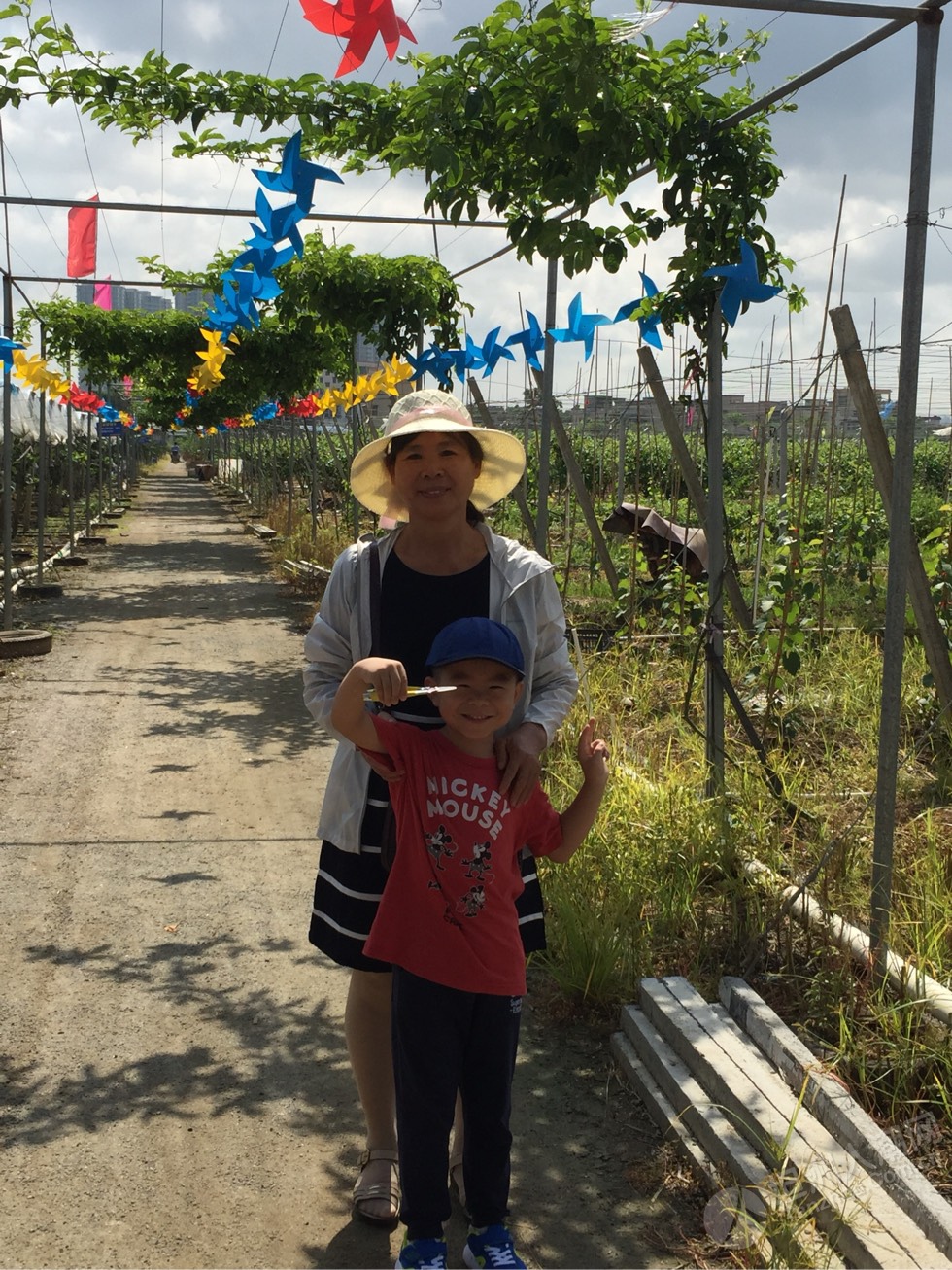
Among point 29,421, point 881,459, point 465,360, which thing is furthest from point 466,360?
point 29,421

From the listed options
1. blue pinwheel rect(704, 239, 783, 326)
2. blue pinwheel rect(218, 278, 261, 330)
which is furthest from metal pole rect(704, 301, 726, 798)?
blue pinwheel rect(218, 278, 261, 330)

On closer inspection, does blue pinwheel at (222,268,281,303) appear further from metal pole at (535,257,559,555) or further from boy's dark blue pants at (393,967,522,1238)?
boy's dark blue pants at (393,967,522,1238)

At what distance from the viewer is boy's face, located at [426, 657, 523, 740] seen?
90.4 inches

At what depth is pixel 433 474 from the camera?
251cm

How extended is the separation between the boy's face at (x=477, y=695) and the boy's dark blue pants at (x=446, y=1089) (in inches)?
19.7

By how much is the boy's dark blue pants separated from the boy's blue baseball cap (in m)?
0.62

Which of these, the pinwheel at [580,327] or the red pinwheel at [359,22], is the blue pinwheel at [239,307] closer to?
the pinwheel at [580,327]

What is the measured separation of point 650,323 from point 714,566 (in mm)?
1296

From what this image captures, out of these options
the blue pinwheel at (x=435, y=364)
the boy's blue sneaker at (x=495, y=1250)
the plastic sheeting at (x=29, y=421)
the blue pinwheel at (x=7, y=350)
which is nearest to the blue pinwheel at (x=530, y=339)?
the blue pinwheel at (x=435, y=364)

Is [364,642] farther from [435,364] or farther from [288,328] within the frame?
[288,328]

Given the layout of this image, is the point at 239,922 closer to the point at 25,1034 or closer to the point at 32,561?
the point at 25,1034

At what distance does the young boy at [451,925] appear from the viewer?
2.30 metres

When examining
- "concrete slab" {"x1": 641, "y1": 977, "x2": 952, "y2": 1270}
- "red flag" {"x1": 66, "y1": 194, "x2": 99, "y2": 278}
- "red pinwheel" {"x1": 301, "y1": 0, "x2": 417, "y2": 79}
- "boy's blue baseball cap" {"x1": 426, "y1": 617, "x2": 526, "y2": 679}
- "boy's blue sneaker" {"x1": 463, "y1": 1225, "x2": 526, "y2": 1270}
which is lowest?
"boy's blue sneaker" {"x1": 463, "y1": 1225, "x2": 526, "y2": 1270}

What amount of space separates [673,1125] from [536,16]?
3.22 m
